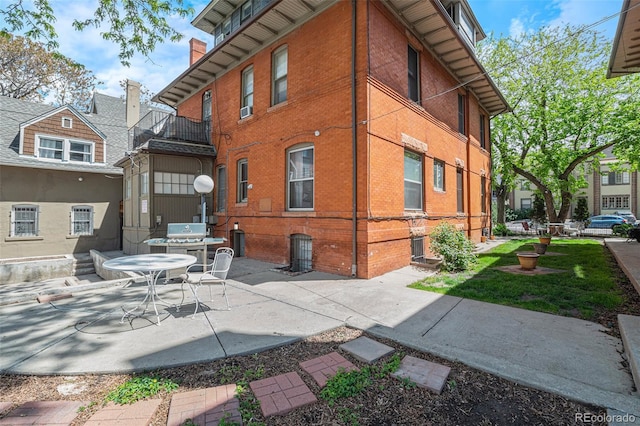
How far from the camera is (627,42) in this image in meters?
6.48

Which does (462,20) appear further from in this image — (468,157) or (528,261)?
(528,261)

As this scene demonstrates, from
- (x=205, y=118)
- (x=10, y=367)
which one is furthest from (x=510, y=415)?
(x=205, y=118)

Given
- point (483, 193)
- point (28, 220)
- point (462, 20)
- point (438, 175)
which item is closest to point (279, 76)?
point (438, 175)

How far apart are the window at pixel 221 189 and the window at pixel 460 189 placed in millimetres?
10367

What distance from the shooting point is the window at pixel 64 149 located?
1541cm

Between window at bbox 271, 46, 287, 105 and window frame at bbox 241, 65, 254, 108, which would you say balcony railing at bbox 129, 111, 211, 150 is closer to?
window frame at bbox 241, 65, 254, 108

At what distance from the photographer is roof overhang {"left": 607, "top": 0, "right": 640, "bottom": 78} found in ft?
17.5

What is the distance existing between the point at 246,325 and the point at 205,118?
12.3 m

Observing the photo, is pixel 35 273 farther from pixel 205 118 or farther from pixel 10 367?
pixel 10 367

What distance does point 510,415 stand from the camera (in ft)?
8.50

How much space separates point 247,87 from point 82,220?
1202cm

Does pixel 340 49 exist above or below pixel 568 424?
above

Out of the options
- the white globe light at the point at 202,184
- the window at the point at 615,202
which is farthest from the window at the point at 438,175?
the window at the point at 615,202

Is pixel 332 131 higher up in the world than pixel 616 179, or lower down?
lower down
